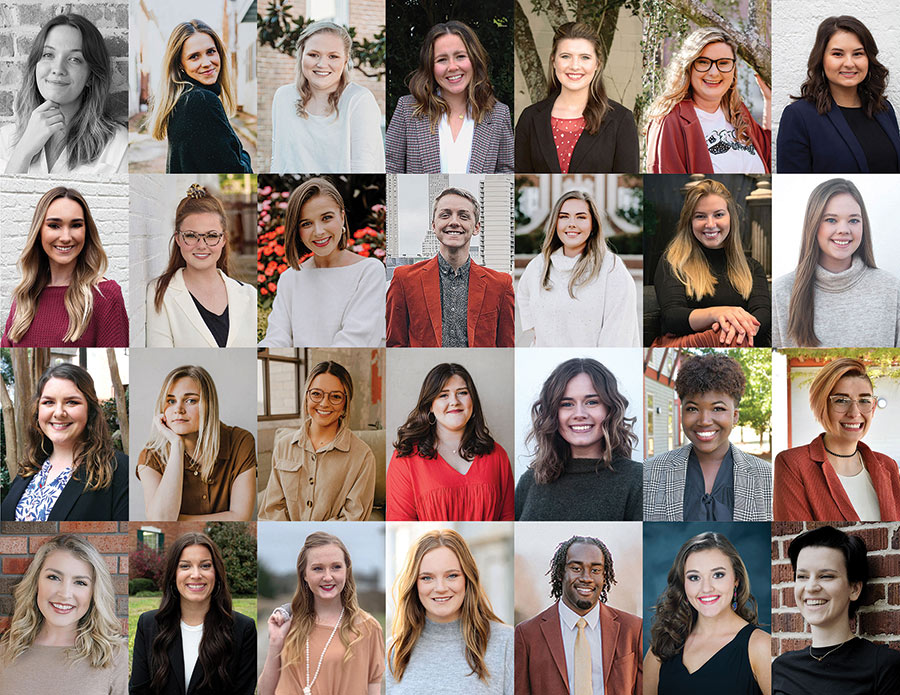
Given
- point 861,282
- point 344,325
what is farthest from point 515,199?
point 861,282

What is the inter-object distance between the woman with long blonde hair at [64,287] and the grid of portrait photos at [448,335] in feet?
0.04

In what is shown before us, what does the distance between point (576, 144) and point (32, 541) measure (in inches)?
100

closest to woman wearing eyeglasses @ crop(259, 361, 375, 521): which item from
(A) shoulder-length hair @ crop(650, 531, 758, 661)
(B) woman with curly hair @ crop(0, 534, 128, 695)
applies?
(B) woman with curly hair @ crop(0, 534, 128, 695)

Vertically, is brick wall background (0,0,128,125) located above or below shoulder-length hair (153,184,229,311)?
above

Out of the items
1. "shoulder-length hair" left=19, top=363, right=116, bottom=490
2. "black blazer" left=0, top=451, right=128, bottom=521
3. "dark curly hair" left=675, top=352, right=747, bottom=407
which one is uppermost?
"dark curly hair" left=675, top=352, right=747, bottom=407

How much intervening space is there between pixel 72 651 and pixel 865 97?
3658 mm

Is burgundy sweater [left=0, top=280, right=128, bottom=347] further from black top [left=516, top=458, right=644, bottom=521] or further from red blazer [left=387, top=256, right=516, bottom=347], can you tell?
black top [left=516, top=458, right=644, bottom=521]

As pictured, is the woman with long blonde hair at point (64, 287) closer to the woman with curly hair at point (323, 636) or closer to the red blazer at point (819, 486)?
the woman with curly hair at point (323, 636)

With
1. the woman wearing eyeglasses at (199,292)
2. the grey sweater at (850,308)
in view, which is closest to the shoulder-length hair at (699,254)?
the grey sweater at (850,308)

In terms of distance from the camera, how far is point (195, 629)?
4004mm

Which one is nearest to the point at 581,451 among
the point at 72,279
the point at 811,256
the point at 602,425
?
the point at 602,425

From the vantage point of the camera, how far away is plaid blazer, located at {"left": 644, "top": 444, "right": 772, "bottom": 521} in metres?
3.98

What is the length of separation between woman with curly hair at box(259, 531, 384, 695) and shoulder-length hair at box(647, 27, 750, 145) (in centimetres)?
207

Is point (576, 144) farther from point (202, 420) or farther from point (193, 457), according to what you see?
point (193, 457)
